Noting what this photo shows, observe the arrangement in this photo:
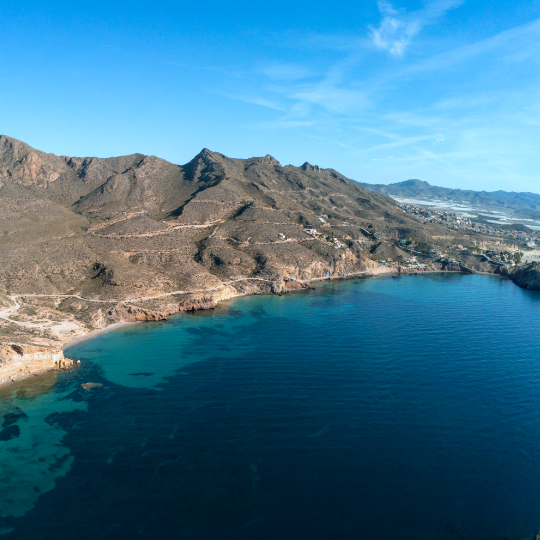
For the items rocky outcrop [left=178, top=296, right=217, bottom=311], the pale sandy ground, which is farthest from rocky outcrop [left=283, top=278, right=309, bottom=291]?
the pale sandy ground

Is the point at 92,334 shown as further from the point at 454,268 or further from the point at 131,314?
the point at 454,268

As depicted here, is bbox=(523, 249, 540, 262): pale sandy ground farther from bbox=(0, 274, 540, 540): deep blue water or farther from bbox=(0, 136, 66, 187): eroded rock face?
bbox=(0, 136, 66, 187): eroded rock face

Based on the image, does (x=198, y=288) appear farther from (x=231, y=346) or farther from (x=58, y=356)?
(x=58, y=356)

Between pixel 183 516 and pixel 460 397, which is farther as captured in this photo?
pixel 460 397

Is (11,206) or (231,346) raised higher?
(11,206)

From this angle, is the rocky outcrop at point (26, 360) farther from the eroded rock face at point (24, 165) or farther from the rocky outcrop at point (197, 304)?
the eroded rock face at point (24, 165)

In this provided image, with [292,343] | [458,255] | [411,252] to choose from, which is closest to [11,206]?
[292,343]
